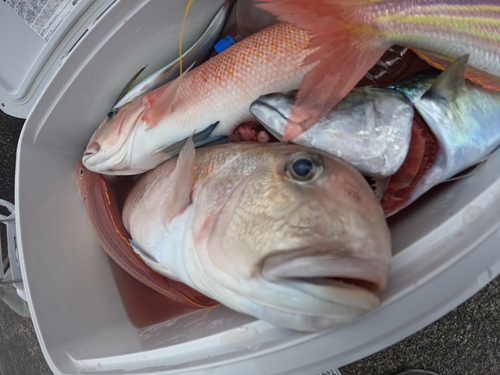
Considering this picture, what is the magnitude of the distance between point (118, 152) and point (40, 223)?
0.92ft

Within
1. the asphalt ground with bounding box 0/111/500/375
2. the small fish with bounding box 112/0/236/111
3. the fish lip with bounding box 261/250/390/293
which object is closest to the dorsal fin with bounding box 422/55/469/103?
the fish lip with bounding box 261/250/390/293

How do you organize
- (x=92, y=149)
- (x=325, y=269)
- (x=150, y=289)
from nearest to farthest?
(x=325, y=269) → (x=92, y=149) → (x=150, y=289)

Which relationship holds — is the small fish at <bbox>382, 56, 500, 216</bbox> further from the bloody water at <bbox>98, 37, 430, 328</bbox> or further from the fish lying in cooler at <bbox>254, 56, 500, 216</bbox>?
the bloody water at <bbox>98, 37, 430, 328</bbox>

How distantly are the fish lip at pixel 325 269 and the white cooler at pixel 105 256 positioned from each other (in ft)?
0.34

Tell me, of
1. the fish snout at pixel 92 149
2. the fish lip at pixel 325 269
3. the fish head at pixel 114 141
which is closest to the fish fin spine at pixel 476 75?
the fish lip at pixel 325 269

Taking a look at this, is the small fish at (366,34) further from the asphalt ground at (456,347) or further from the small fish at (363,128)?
the asphalt ground at (456,347)

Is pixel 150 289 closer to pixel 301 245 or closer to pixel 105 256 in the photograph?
pixel 105 256

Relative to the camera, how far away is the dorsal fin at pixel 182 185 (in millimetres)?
649

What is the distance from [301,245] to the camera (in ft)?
1.52

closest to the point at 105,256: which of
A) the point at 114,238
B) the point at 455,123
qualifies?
the point at 114,238

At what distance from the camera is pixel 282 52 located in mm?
764

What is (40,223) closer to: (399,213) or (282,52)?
(282,52)

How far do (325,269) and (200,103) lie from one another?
1.78 ft

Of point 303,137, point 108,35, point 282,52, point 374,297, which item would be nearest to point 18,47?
point 108,35
